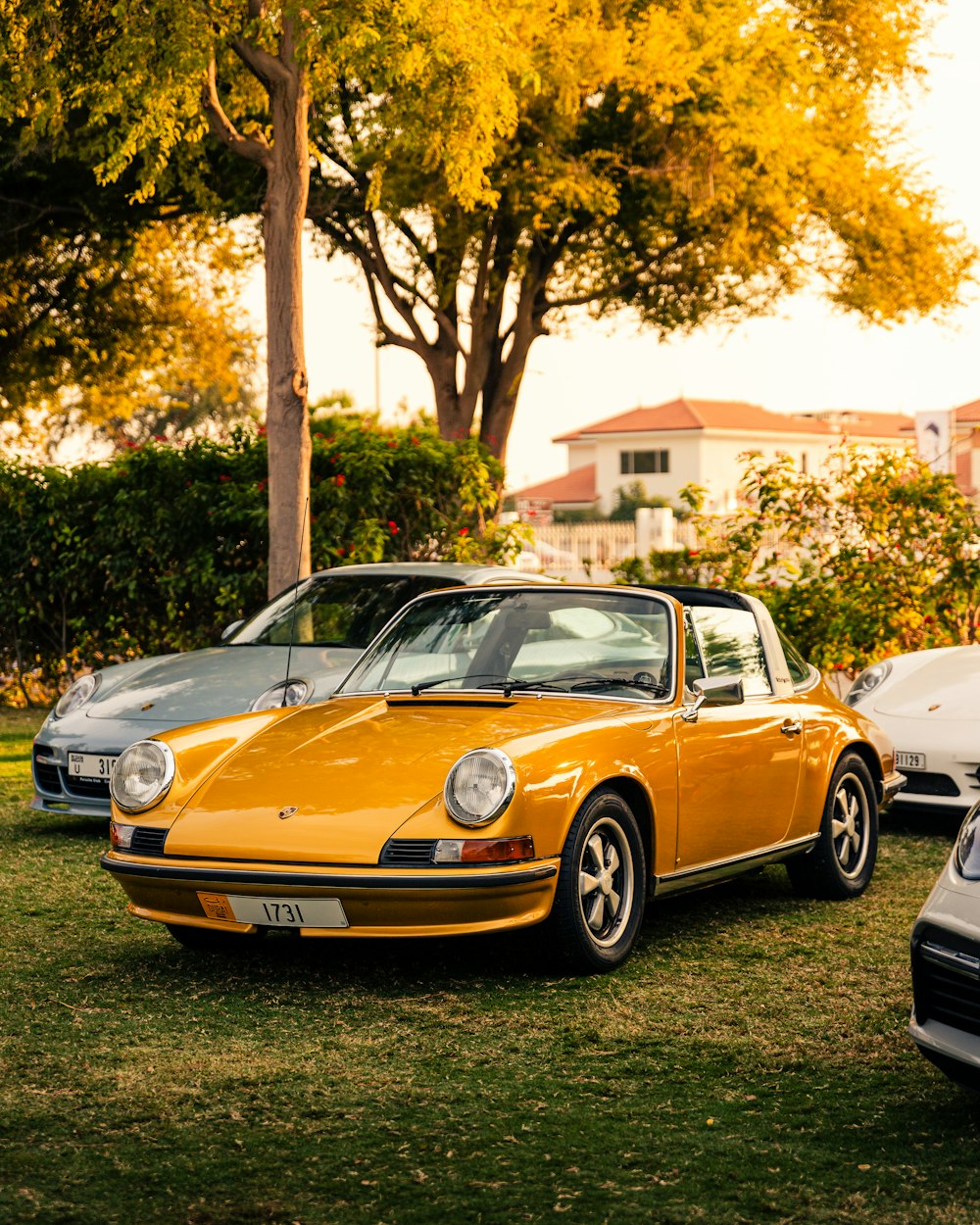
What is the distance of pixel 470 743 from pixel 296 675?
3.45 m

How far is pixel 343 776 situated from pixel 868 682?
513 centimetres

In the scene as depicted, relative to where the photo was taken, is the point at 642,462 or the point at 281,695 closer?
the point at 281,695

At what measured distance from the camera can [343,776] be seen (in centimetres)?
562

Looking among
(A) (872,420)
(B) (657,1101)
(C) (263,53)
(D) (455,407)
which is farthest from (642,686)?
(A) (872,420)

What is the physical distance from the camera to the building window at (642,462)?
8218cm

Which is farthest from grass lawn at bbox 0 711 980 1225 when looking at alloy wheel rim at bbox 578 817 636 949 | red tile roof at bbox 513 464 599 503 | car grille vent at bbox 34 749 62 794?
red tile roof at bbox 513 464 599 503

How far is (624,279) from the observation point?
84.7 ft

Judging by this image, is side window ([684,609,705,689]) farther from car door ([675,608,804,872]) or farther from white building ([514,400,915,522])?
white building ([514,400,915,522])

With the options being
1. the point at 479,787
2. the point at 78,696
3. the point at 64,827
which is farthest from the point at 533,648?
the point at 64,827

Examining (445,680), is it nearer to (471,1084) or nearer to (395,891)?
(395,891)

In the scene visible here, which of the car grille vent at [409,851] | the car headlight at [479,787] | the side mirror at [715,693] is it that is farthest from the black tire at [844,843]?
the car grille vent at [409,851]

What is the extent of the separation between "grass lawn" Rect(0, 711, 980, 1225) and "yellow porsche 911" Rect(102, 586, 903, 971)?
1.00ft

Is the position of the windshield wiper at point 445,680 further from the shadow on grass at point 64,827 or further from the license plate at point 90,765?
the shadow on grass at point 64,827

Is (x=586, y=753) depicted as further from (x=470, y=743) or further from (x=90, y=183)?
(x=90, y=183)
